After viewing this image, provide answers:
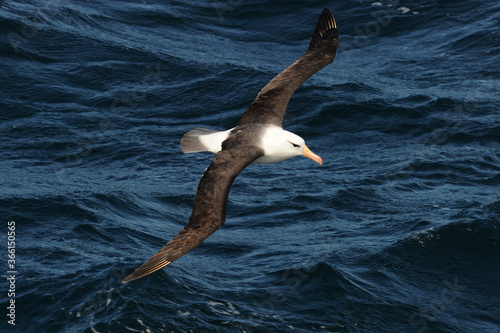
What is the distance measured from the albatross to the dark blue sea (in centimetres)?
200

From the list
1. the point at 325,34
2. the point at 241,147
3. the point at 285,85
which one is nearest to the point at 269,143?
the point at 241,147

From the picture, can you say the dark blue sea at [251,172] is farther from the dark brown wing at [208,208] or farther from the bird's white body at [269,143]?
the bird's white body at [269,143]

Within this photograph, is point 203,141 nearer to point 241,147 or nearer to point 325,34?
point 241,147

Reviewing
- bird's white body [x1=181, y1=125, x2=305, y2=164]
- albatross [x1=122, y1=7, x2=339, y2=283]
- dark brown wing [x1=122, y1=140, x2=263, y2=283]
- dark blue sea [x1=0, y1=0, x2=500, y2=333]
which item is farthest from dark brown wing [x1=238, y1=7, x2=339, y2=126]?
dark blue sea [x1=0, y1=0, x2=500, y2=333]

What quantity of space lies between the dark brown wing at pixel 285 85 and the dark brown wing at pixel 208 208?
1.44 m

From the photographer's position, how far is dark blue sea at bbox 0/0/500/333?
1239cm

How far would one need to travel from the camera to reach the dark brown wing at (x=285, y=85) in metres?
12.5

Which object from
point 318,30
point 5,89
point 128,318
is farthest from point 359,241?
point 5,89

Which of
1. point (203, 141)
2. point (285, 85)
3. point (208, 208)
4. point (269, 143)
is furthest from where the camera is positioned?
point (285, 85)

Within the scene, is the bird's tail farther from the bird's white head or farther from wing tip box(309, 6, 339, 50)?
wing tip box(309, 6, 339, 50)

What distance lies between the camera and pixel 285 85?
1272 centimetres

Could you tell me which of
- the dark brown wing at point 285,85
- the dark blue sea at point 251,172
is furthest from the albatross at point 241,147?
the dark blue sea at point 251,172

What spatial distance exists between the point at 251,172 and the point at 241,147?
6.64 meters

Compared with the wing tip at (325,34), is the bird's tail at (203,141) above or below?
below
